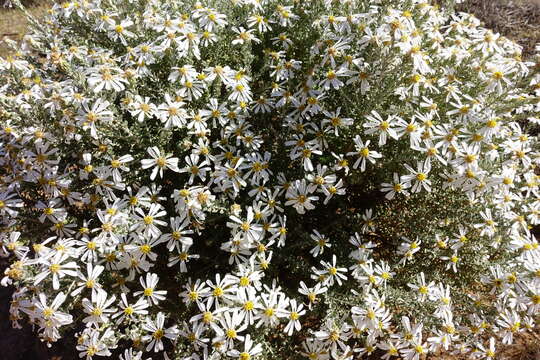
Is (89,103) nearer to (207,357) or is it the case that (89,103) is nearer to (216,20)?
(216,20)

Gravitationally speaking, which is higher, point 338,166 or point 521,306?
point 338,166

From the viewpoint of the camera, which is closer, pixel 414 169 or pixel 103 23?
pixel 414 169

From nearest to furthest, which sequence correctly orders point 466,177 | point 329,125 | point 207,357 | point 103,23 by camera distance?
point 207,357 < point 466,177 < point 329,125 < point 103,23

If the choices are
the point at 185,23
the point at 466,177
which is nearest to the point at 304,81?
the point at 185,23

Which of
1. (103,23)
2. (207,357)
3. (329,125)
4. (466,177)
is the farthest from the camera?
(103,23)

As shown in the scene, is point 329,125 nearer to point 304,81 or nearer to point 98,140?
point 304,81

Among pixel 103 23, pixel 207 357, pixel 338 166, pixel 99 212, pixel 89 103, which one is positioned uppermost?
pixel 103 23

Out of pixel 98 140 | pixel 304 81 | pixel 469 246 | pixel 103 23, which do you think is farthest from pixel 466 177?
pixel 103 23
